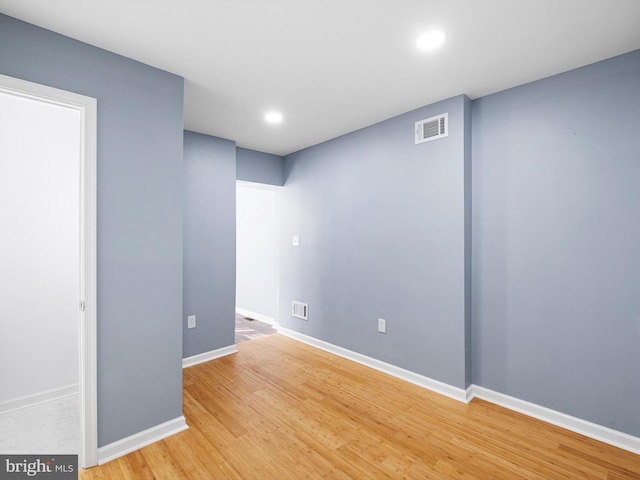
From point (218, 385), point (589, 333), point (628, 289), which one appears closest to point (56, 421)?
point (218, 385)

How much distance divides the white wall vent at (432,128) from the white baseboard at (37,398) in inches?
158

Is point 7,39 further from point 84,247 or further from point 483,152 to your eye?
point 483,152

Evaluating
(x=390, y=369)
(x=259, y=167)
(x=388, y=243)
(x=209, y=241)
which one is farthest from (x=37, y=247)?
(x=390, y=369)

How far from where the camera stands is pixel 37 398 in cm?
260

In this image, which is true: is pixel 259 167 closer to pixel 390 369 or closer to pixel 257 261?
pixel 257 261

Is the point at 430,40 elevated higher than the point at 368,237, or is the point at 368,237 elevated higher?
the point at 430,40

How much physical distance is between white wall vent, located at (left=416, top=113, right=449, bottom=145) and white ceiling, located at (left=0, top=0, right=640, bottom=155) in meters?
0.18

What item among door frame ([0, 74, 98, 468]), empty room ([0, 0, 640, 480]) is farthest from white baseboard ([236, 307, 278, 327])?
door frame ([0, 74, 98, 468])

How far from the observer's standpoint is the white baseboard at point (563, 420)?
2.05 meters

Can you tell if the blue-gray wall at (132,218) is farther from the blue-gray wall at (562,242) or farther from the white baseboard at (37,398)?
the blue-gray wall at (562,242)

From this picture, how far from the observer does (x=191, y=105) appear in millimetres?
2875

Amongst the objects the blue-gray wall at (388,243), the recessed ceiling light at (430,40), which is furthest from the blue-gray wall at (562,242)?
the recessed ceiling light at (430,40)

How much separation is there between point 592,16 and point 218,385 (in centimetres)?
392

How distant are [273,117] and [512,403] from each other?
3461 mm
